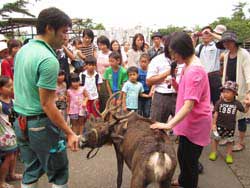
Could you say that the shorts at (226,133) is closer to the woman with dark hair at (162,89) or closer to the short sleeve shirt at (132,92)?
the woman with dark hair at (162,89)

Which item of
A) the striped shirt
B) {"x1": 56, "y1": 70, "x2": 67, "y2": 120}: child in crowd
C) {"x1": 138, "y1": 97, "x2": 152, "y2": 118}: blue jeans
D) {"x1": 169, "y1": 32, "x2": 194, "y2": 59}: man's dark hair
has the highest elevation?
{"x1": 169, "y1": 32, "x2": 194, "y2": 59}: man's dark hair

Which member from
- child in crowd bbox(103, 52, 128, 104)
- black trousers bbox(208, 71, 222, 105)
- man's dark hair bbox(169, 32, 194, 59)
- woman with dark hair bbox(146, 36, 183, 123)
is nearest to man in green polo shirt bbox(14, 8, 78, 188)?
man's dark hair bbox(169, 32, 194, 59)

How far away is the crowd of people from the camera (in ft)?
8.79

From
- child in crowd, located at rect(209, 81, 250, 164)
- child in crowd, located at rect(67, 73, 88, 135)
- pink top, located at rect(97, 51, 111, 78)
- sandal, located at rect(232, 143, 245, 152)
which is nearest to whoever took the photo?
child in crowd, located at rect(209, 81, 250, 164)

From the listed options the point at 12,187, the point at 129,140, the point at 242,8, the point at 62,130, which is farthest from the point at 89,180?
the point at 242,8

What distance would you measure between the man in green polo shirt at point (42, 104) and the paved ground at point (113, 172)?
55.9 inches

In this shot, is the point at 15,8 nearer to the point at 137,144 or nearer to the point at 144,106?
the point at 144,106

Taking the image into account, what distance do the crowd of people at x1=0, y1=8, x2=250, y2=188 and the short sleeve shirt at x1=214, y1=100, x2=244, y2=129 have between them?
0.05 feet

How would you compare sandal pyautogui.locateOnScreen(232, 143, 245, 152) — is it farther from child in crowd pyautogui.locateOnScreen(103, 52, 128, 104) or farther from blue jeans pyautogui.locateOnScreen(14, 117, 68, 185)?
blue jeans pyautogui.locateOnScreen(14, 117, 68, 185)

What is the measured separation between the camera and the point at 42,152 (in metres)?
2.81

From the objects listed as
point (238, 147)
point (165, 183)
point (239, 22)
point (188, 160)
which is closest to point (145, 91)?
point (238, 147)

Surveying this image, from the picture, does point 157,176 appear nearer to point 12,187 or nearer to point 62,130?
point 62,130

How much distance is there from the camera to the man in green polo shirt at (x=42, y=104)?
2578 mm

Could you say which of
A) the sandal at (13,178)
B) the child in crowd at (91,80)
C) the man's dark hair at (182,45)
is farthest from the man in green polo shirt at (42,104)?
the child in crowd at (91,80)
